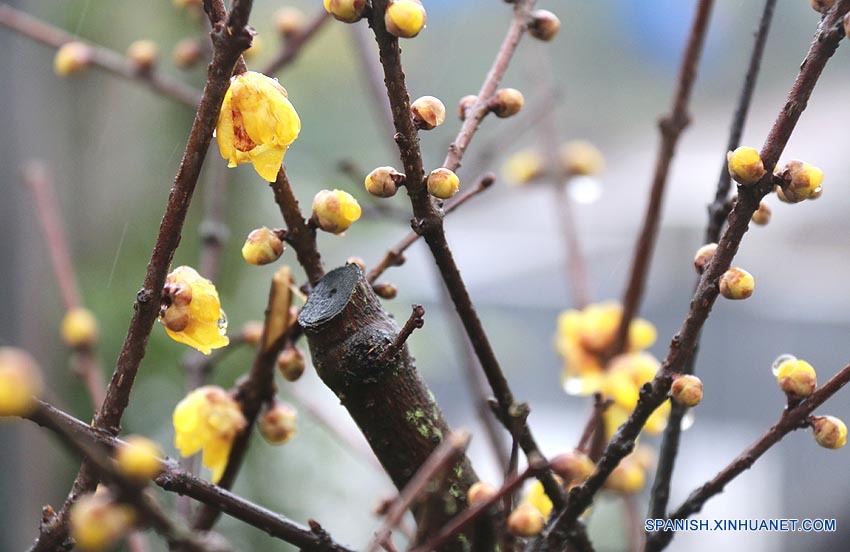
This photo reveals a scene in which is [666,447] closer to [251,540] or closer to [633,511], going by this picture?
[633,511]

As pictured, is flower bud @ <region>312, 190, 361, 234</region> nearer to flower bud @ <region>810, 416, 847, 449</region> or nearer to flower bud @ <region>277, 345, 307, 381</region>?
flower bud @ <region>277, 345, 307, 381</region>

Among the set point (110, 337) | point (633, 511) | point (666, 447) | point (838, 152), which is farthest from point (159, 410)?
point (838, 152)

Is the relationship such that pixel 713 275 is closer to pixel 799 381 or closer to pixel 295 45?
pixel 799 381

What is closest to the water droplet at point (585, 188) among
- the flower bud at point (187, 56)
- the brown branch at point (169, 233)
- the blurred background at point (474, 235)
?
the blurred background at point (474, 235)

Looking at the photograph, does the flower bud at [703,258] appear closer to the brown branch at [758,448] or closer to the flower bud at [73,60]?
the brown branch at [758,448]

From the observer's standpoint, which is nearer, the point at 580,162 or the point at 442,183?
the point at 442,183

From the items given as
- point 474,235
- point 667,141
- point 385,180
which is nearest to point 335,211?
point 385,180
